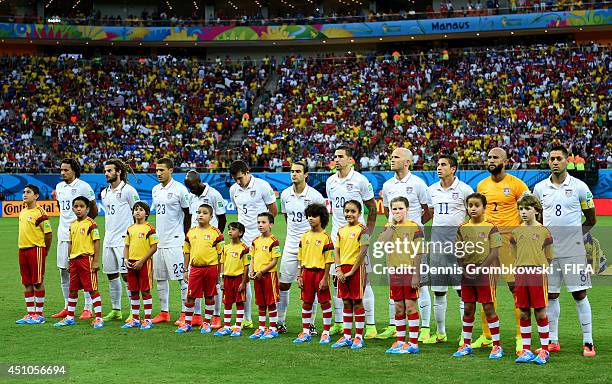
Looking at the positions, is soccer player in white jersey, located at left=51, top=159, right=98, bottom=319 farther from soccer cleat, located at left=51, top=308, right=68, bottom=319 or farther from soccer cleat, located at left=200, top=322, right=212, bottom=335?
soccer cleat, located at left=200, top=322, right=212, bottom=335

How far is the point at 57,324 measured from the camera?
39.1 feet

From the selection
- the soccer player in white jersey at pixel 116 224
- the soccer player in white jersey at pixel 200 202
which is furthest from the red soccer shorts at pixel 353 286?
the soccer player in white jersey at pixel 116 224

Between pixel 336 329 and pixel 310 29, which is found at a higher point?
pixel 310 29

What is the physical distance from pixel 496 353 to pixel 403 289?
4.14ft

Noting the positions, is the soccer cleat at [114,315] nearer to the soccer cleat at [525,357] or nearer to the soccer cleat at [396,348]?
the soccer cleat at [396,348]

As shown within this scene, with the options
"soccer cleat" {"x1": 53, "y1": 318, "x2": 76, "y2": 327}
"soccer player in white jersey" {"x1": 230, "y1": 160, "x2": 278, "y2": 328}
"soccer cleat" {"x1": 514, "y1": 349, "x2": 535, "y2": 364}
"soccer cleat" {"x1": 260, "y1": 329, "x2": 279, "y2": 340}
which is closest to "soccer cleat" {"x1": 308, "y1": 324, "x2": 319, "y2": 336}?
"soccer cleat" {"x1": 260, "y1": 329, "x2": 279, "y2": 340}

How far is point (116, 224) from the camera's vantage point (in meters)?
12.5

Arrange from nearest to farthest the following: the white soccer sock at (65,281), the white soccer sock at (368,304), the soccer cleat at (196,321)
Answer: the white soccer sock at (368,304), the soccer cleat at (196,321), the white soccer sock at (65,281)

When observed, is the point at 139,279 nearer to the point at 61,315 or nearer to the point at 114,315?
the point at 114,315

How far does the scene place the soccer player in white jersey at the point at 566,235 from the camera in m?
9.41

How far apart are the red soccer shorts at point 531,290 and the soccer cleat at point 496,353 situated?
1.89ft

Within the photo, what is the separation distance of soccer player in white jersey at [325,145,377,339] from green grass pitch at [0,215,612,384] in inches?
21.1

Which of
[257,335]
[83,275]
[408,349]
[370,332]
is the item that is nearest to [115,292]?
[83,275]

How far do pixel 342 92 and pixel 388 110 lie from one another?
3863 mm
